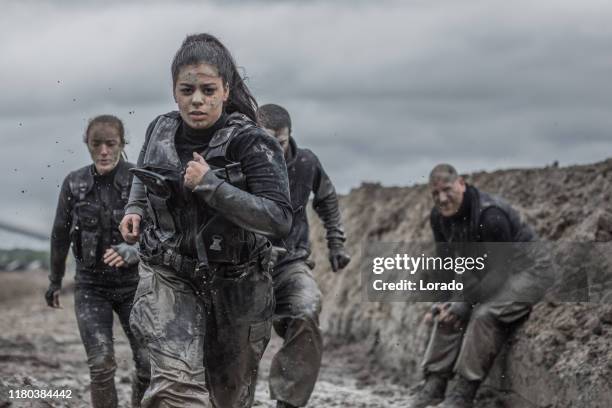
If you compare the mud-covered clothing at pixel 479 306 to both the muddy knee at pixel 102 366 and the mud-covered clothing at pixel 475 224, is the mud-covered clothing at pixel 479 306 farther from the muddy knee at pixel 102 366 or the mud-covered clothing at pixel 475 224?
the muddy knee at pixel 102 366

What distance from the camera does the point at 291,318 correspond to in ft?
27.7

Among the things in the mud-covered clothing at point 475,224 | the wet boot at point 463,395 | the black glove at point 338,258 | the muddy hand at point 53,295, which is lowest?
the wet boot at point 463,395

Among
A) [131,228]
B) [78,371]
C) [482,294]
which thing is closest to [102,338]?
[131,228]

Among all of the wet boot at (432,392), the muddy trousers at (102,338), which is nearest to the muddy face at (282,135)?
the muddy trousers at (102,338)

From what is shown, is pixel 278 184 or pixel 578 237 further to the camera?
pixel 578 237

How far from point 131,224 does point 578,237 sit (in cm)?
651

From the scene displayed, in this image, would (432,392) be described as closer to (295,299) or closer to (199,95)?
(295,299)

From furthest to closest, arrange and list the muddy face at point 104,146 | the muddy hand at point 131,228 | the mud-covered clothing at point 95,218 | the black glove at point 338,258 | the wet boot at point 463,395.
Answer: the wet boot at point 463,395 → the black glove at point 338,258 → the muddy face at point 104,146 → the mud-covered clothing at point 95,218 → the muddy hand at point 131,228

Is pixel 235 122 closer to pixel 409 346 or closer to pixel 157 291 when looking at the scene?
pixel 157 291

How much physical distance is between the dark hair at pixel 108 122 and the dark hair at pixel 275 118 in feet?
3.60

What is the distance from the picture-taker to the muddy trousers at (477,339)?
1057cm

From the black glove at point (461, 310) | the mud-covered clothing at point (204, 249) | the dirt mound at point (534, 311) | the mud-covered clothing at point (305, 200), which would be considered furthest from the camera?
the black glove at point (461, 310)

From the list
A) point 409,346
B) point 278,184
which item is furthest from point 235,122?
point 409,346

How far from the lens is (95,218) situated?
868 centimetres
